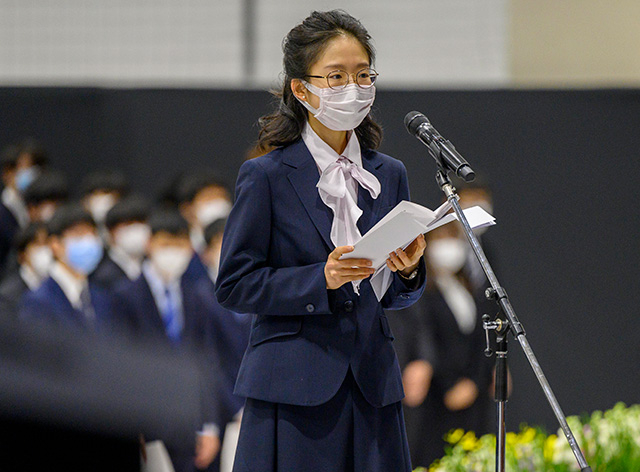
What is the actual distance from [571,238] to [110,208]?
9.44ft

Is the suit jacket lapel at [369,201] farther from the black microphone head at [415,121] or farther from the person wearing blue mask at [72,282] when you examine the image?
the person wearing blue mask at [72,282]

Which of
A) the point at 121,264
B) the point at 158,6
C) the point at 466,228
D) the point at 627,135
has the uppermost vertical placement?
the point at 158,6

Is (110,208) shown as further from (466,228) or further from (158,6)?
(466,228)

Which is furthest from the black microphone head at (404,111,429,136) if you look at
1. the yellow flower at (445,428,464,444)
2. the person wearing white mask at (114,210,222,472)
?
the person wearing white mask at (114,210,222,472)

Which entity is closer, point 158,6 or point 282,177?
point 282,177

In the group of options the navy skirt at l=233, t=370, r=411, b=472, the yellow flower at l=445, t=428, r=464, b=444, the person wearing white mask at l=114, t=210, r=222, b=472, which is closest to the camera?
the navy skirt at l=233, t=370, r=411, b=472

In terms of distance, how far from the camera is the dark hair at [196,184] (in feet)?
18.3

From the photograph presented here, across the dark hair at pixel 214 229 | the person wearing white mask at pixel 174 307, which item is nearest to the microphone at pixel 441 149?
the person wearing white mask at pixel 174 307

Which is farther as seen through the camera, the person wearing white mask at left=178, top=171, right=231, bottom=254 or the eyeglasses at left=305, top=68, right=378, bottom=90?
the person wearing white mask at left=178, top=171, right=231, bottom=254

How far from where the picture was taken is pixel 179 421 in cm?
108

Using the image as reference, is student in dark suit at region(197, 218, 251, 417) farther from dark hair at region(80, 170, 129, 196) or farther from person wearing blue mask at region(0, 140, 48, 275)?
person wearing blue mask at region(0, 140, 48, 275)

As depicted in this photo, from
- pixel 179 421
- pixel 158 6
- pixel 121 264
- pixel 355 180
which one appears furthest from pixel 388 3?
pixel 179 421

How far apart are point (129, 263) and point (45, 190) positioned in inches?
39.5

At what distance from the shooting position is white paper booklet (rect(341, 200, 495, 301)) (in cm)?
183
